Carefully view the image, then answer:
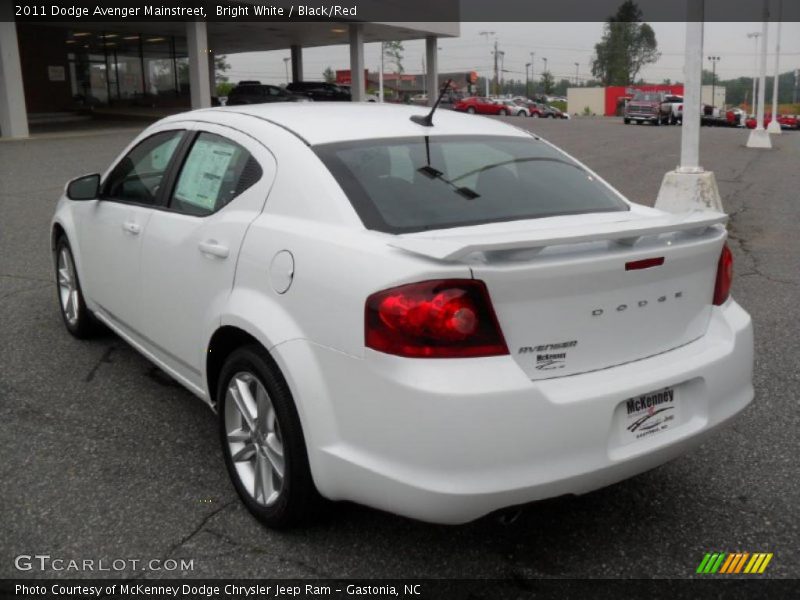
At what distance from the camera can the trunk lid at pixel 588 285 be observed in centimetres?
253

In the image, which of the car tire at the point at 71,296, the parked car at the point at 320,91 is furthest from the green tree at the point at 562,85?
the car tire at the point at 71,296

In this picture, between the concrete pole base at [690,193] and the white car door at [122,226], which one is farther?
the concrete pole base at [690,193]

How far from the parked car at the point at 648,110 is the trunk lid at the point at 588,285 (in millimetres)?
45722

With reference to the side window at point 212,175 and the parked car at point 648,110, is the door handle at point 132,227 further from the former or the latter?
the parked car at point 648,110

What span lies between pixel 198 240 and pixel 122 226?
3.13 ft

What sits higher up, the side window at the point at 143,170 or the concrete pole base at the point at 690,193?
the side window at the point at 143,170

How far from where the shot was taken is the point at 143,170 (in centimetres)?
434

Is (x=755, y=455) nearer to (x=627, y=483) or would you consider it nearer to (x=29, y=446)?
(x=627, y=483)

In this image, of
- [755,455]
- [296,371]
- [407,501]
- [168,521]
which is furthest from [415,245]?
[755,455]

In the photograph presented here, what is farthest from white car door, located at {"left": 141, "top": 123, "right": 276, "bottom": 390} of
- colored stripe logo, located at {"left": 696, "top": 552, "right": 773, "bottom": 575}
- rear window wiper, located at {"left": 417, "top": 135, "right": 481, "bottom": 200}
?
colored stripe logo, located at {"left": 696, "top": 552, "right": 773, "bottom": 575}

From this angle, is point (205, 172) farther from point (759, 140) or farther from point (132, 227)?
point (759, 140)

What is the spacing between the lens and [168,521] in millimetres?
3172

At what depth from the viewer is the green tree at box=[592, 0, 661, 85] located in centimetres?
12072

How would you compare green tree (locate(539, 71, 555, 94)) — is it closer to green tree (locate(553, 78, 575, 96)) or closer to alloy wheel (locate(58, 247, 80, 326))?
green tree (locate(553, 78, 575, 96))
